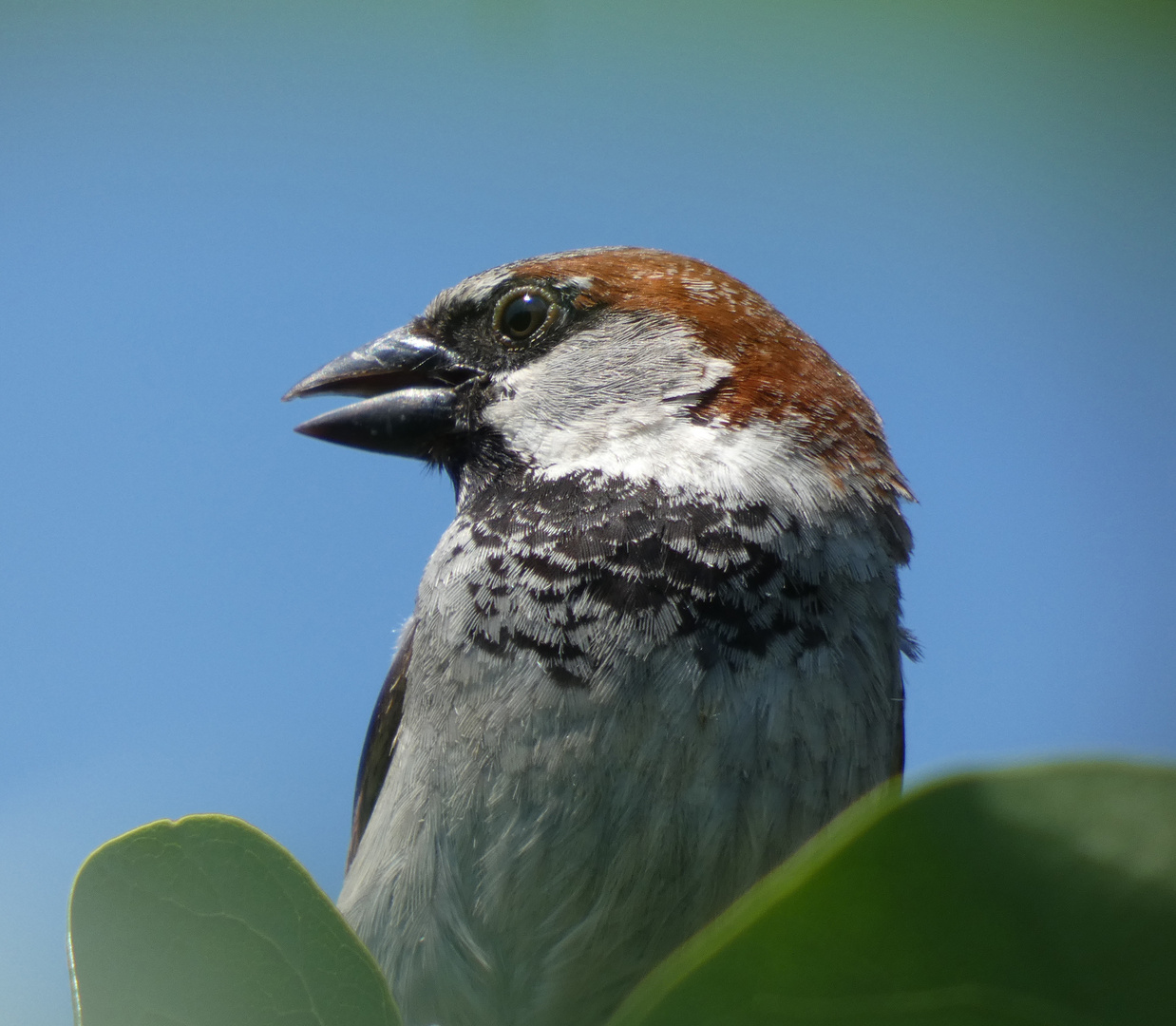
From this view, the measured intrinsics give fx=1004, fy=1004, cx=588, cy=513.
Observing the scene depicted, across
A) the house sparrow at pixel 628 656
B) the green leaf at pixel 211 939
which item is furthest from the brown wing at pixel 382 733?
the green leaf at pixel 211 939

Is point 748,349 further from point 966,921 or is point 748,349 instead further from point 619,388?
point 966,921

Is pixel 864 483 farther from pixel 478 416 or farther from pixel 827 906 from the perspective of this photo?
pixel 827 906

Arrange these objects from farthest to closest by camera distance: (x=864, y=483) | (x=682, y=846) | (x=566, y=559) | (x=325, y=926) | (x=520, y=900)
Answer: (x=864, y=483) → (x=566, y=559) → (x=520, y=900) → (x=682, y=846) → (x=325, y=926)

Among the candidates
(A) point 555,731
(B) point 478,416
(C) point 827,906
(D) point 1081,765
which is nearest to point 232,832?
(C) point 827,906

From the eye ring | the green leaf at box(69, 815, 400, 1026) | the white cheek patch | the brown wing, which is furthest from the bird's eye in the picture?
the green leaf at box(69, 815, 400, 1026)

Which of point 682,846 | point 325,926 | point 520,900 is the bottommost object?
point 520,900

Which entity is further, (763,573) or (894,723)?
(894,723)
